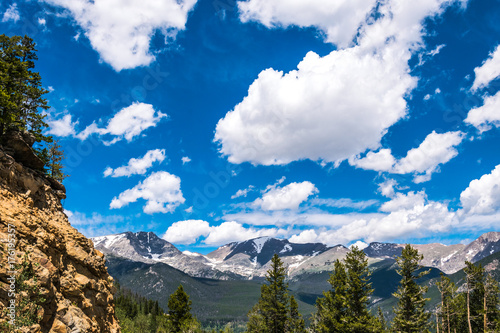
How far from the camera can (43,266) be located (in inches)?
972

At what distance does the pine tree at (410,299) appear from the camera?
36.9 meters

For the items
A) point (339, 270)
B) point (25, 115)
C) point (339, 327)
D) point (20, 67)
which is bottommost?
point (339, 327)

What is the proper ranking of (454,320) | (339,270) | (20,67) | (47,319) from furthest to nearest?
(454,320) < (339,270) < (20,67) < (47,319)

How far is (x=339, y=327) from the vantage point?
122 feet

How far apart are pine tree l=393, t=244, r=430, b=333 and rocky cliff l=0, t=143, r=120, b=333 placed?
3432 cm

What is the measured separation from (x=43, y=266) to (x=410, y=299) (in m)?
38.9

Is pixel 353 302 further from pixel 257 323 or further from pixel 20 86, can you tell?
pixel 20 86

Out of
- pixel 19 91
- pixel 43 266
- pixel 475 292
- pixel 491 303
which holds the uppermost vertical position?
pixel 19 91

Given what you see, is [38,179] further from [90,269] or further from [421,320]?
[421,320]

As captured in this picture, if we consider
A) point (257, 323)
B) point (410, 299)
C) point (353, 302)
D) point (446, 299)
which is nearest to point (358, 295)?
point (353, 302)

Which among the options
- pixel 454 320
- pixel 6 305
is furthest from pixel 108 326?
pixel 454 320

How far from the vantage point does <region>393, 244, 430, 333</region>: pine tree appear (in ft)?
121

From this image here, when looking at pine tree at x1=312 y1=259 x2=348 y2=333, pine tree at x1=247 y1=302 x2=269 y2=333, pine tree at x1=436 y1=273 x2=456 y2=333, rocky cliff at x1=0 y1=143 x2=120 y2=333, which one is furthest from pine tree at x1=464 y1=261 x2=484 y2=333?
rocky cliff at x1=0 y1=143 x2=120 y2=333

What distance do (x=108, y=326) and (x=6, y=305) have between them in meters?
17.6
